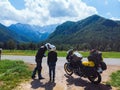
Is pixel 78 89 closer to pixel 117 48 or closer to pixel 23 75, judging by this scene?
pixel 23 75

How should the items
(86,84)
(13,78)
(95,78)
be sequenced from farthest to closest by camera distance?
(13,78), (95,78), (86,84)

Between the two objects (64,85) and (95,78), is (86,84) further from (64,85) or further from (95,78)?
(64,85)

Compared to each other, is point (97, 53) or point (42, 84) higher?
point (97, 53)

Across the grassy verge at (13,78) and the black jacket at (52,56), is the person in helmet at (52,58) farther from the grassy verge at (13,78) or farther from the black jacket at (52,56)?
the grassy verge at (13,78)

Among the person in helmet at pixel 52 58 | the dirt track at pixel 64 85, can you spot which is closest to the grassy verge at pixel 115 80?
the dirt track at pixel 64 85

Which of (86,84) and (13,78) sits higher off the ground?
(13,78)

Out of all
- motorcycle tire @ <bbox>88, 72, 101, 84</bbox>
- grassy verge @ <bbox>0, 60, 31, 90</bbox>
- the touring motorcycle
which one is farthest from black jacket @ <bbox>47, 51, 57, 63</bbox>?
motorcycle tire @ <bbox>88, 72, 101, 84</bbox>

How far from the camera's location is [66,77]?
18.2 m

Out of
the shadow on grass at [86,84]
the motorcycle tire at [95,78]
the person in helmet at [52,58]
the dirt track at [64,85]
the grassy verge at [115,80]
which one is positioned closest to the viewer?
the dirt track at [64,85]

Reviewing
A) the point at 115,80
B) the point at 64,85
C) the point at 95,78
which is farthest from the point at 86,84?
the point at 115,80

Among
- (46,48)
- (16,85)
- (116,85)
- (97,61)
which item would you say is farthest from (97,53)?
(16,85)

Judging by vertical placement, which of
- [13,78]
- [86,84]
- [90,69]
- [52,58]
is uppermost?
[52,58]

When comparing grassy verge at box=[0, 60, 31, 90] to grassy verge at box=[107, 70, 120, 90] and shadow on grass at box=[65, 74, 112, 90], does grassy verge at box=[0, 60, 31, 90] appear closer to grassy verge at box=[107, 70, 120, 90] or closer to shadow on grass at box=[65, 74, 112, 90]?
shadow on grass at box=[65, 74, 112, 90]

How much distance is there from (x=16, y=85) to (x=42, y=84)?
52.6 inches
